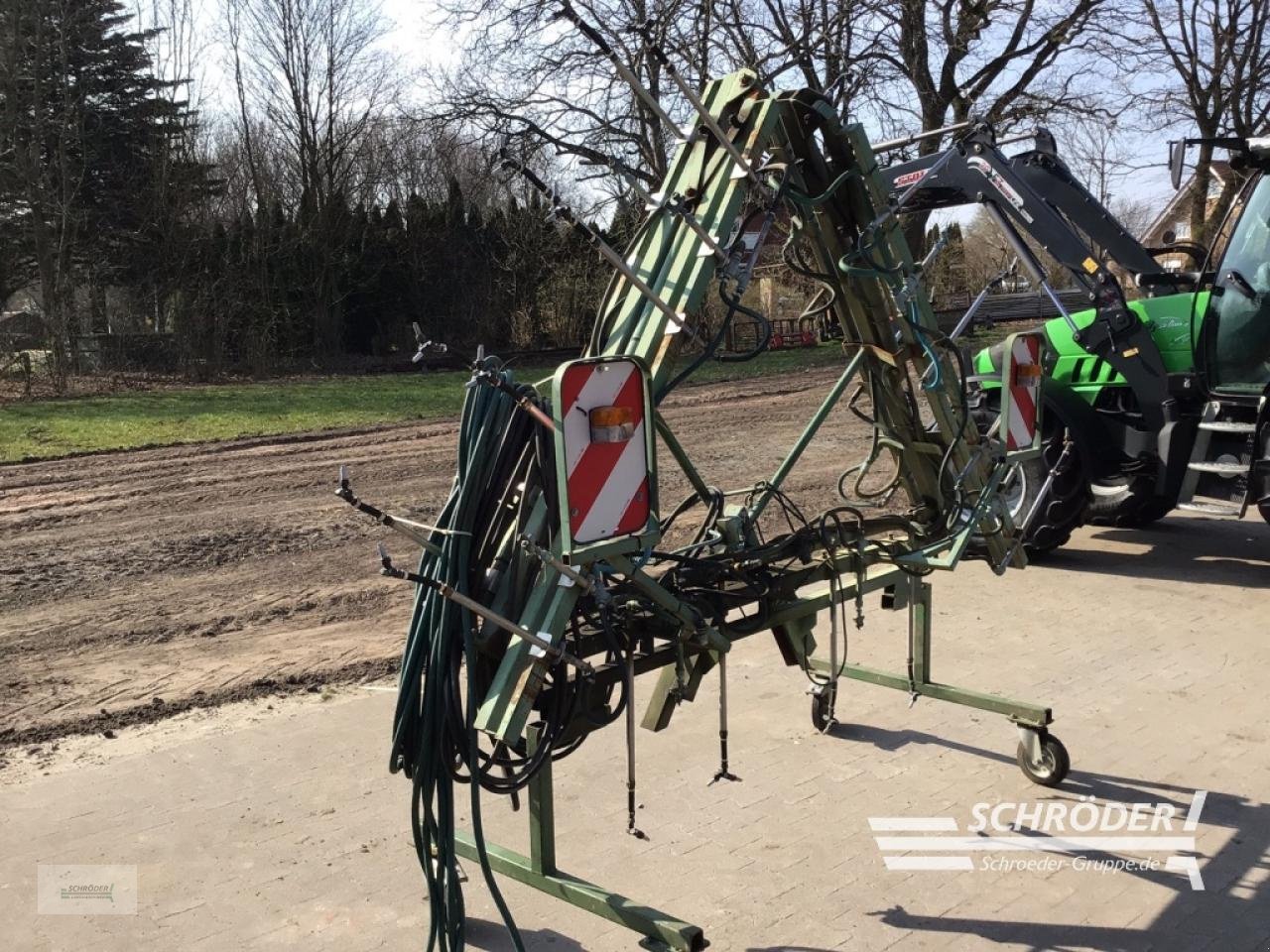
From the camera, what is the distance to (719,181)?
331 centimetres

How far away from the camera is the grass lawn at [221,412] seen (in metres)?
14.5

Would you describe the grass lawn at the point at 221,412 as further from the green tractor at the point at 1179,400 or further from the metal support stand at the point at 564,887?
the metal support stand at the point at 564,887

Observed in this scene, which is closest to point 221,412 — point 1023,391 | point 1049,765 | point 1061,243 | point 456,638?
point 1061,243

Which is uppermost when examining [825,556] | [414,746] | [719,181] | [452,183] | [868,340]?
[452,183]

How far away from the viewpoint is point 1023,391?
15.0ft

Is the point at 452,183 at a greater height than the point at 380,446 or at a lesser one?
greater

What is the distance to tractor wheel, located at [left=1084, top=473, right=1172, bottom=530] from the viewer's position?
25.9ft

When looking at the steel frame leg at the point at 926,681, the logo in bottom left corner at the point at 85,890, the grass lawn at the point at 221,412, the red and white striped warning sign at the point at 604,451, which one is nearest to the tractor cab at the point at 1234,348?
the steel frame leg at the point at 926,681

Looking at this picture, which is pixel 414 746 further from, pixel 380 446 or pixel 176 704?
pixel 380 446

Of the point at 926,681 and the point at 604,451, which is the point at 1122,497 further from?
the point at 604,451

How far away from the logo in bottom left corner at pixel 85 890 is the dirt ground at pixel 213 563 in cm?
140

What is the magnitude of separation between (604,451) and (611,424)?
2.8 inches

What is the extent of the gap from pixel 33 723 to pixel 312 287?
2559 cm

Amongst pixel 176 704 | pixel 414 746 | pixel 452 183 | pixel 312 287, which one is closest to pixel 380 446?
pixel 176 704
